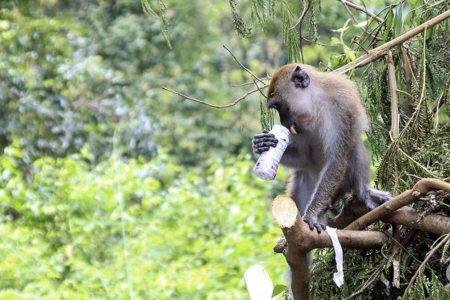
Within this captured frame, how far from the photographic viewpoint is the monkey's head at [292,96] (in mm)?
3869

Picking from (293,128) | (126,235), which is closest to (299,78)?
(293,128)

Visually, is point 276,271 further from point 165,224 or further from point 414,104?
point 414,104

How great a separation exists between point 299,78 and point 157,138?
595 cm

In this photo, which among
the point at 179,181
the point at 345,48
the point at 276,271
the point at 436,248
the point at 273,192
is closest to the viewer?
the point at 436,248

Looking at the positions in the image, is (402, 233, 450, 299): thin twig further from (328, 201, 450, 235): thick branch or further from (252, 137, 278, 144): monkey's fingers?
(252, 137, 278, 144): monkey's fingers

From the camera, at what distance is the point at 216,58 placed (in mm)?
10336

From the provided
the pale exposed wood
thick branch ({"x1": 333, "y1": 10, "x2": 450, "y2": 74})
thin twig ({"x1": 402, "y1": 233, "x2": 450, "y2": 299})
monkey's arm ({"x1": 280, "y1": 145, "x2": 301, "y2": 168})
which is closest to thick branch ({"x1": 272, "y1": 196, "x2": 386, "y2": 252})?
the pale exposed wood

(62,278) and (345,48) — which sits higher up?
(345,48)

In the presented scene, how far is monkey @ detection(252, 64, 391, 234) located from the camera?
12.6 feet

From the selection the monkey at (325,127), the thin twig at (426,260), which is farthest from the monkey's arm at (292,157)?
the thin twig at (426,260)

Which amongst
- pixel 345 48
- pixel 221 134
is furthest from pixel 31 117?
pixel 345 48

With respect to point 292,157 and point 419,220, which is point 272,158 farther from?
point 292,157

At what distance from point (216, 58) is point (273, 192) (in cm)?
208

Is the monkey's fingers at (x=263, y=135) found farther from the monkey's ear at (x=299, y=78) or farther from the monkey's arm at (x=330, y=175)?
the monkey's ear at (x=299, y=78)
